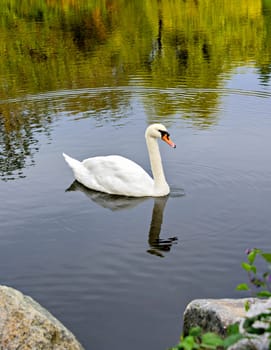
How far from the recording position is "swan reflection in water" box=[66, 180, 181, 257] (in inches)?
322

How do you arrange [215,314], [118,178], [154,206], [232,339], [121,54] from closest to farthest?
[232,339] → [215,314] → [154,206] → [118,178] → [121,54]

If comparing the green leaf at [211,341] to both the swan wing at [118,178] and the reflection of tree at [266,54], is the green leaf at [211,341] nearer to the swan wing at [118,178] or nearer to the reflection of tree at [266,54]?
the swan wing at [118,178]

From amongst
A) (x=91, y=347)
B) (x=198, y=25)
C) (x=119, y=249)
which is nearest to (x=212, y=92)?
(x=119, y=249)

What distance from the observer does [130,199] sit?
9906 millimetres

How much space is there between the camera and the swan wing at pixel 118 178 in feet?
32.6

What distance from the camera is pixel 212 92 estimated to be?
17.5m

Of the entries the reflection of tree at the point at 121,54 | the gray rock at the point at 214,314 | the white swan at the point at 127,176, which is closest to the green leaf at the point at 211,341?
the gray rock at the point at 214,314

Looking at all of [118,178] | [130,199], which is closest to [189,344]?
[130,199]

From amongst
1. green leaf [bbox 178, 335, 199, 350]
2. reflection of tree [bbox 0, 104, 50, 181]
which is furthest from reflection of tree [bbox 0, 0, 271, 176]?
green leaf [bbox 178, 335, 199, 350]

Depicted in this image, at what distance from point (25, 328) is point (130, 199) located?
204 inches

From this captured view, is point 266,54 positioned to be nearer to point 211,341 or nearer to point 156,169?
point 156,169

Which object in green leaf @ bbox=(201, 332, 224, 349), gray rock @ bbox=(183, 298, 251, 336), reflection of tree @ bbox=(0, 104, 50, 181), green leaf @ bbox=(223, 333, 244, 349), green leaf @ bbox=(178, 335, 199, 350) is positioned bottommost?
reflection of tree @ bbox=(0, 104, 50, 181)

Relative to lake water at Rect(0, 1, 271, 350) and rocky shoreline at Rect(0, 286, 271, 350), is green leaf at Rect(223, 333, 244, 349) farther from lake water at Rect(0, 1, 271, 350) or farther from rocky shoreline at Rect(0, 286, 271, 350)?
lake water at Rect(0, 1, 271, 350)

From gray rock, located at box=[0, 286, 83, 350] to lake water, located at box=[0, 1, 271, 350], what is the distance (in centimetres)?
101
